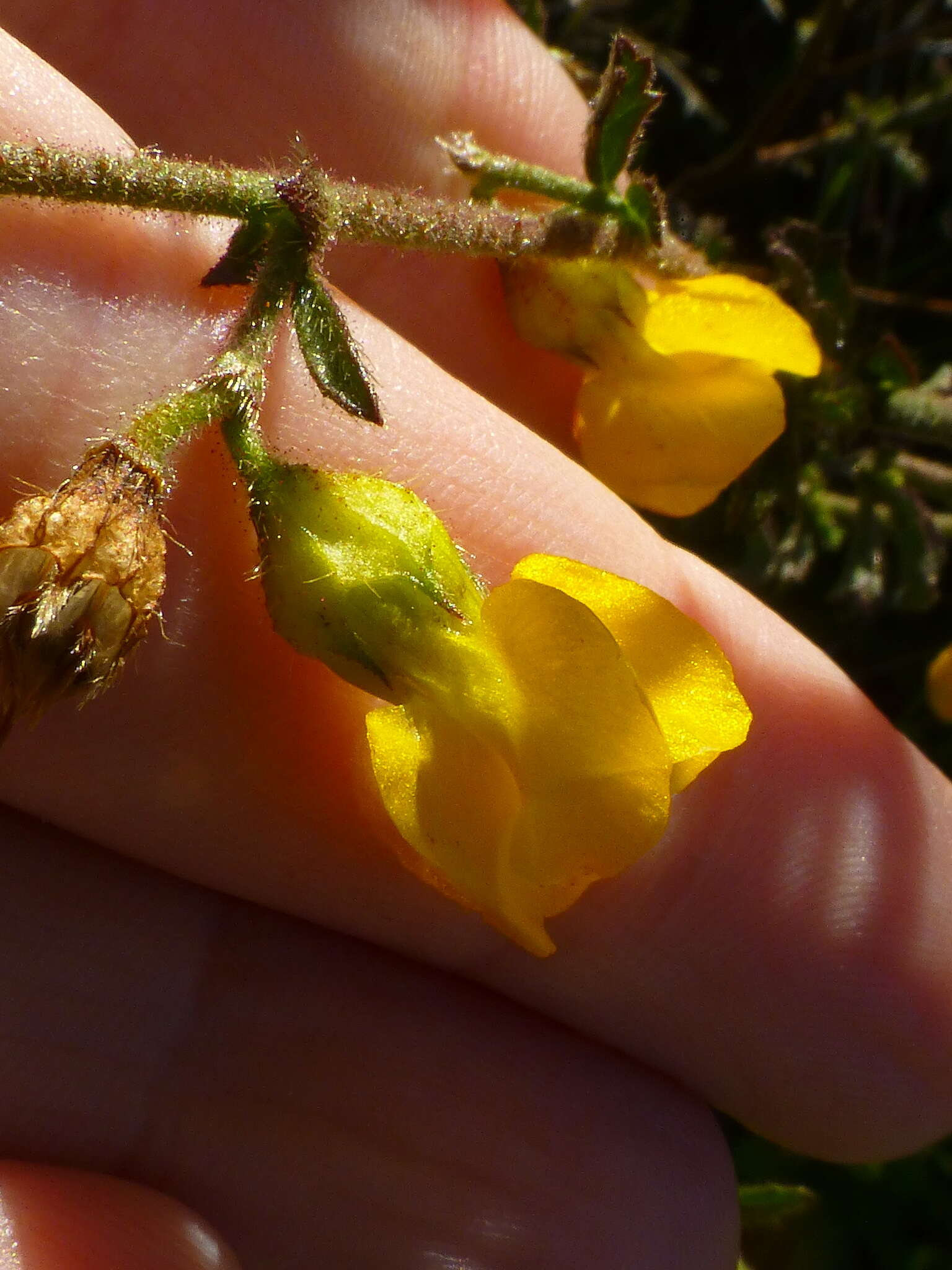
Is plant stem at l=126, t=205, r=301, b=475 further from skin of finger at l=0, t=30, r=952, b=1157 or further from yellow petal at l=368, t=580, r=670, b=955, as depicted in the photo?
yellow petal at l=368, t=580, r=670, b=955

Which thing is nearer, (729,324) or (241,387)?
(241,387)

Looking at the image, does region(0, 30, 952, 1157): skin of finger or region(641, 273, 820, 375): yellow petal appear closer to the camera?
region(0, 30, 952, 1157): skin of finger

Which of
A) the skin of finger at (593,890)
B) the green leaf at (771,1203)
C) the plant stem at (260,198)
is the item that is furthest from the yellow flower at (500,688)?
the green leaf at (771,1203)

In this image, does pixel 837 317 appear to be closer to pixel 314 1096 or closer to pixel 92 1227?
pixel 314 1096

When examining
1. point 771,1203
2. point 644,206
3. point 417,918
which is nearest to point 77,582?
point 417,918

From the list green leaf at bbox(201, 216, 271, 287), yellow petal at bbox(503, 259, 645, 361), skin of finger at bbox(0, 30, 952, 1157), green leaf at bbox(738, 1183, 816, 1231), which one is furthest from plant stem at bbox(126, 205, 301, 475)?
green leaf at bbox(738, 1183, 816, 1231)

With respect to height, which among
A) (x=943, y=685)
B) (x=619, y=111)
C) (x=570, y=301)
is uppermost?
(x=619, y=111)

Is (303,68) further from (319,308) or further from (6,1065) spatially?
(6,1065)
